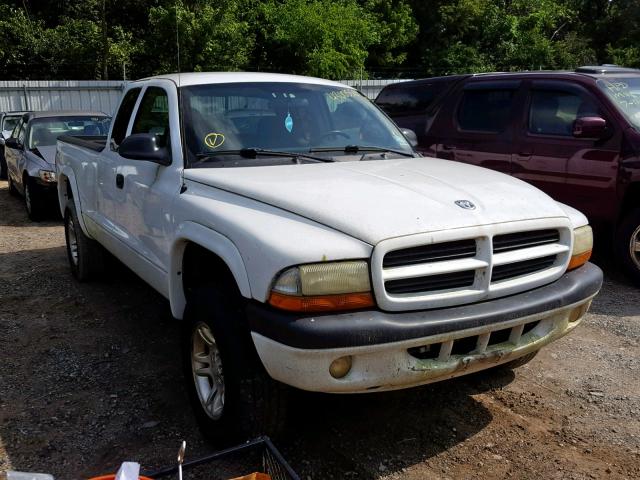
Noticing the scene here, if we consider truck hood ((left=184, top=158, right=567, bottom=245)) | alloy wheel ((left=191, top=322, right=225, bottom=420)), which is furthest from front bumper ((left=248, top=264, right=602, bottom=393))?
alloy wheel ((left=191, top=322, right=225, bottom=420))

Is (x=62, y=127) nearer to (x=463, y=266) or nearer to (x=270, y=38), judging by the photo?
(x=463, y=266)

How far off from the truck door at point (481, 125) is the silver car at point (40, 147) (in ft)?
16.1

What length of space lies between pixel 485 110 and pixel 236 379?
203 inches

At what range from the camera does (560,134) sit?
6355 mm

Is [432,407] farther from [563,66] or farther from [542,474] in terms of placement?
[563,66]

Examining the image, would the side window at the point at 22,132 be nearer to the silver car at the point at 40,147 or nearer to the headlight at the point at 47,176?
the silver car at the point at 40,147

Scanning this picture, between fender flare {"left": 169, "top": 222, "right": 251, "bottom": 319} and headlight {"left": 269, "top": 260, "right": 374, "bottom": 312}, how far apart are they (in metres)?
0.19

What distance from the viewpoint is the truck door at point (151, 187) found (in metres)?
3.71

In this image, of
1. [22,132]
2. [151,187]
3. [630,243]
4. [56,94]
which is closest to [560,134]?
[630,243]

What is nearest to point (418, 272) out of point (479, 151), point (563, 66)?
point (479, 151)

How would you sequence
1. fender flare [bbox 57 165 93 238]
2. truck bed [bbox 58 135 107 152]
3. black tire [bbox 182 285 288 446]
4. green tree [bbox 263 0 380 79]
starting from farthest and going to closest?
green tree [bbox 263 0 380 79] < fender flare [bbox 57 165 93 238] < truck bed [bbox 58 135 107 152] < black tire [bbox 182 285 288 446]

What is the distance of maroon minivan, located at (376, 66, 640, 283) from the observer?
5898mm

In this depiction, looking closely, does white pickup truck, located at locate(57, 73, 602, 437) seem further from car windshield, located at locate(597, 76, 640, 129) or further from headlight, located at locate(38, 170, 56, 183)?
headlight, located at locate(38, 170, 56, 183)

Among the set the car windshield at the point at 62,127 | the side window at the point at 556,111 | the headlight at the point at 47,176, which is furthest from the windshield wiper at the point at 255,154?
the car windshield at the point at 62,127
